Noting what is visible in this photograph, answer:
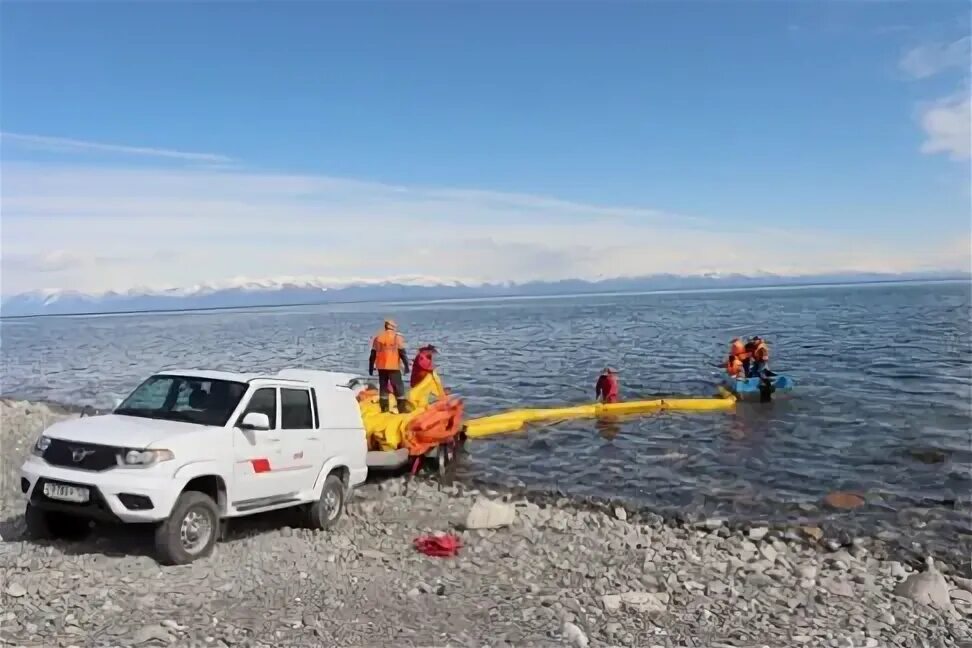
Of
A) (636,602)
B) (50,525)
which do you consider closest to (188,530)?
(50,525)

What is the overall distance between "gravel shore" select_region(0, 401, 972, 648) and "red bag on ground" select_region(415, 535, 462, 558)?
14cm

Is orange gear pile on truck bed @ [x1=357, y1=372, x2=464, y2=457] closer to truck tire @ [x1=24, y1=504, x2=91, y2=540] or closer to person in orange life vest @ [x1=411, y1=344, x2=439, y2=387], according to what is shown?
person in orange life vest @ [x1=411, y1=344, x2=439, y2=387]

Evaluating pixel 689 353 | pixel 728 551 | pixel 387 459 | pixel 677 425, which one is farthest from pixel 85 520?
pixel 689 353

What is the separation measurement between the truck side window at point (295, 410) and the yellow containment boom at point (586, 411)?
9.28 meters

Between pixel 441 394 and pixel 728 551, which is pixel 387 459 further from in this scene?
pixel 728 551

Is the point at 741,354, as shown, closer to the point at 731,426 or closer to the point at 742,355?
the point at 742,355

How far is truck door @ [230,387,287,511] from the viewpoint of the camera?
29.5ft

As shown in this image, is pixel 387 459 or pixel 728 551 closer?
pixel 728 551

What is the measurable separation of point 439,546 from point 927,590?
5.49 metres

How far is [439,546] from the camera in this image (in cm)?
980

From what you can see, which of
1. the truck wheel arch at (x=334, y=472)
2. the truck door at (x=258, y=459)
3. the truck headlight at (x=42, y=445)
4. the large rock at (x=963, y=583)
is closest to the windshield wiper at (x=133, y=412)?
the truck headlight at (x=42, y=445)

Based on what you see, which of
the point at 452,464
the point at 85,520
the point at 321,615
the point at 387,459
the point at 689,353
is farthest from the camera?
the point at 689,353

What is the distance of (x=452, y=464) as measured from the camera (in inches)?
672

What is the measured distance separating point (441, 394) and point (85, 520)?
9.15 m
